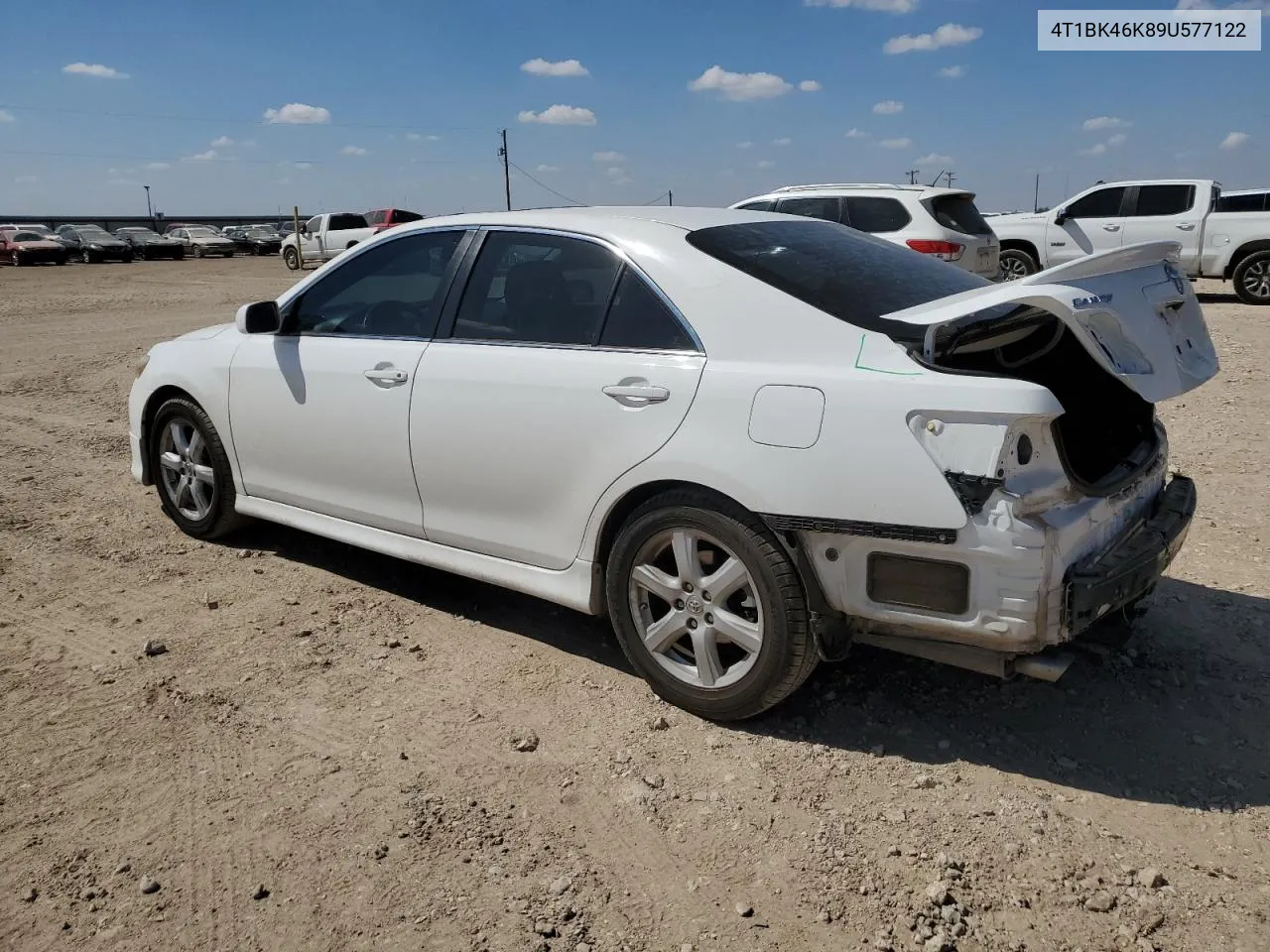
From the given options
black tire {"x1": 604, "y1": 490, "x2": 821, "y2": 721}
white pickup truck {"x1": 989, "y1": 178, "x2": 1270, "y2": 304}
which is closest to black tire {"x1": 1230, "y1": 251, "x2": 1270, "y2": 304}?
white pickup truck {"x1": 989, "y1": 178, "x2": 1270, "y2": 304}

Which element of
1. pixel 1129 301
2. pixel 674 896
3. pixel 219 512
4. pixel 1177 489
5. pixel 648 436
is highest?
pixel 1129 301

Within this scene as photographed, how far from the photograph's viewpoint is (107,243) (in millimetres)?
38531

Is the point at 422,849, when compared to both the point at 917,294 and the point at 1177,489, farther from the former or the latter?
the point at 1177,489

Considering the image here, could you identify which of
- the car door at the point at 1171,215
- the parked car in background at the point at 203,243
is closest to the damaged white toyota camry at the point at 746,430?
the car door at the point at 1171,215

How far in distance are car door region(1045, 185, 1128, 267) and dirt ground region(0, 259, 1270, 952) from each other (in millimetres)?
12084

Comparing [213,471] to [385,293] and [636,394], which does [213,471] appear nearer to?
[385,293]

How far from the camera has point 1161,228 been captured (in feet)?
50.3

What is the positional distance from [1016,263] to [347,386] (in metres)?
14.3

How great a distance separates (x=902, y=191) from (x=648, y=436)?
960 centimetres

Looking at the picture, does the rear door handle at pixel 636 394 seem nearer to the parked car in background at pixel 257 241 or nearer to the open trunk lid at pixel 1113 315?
the open trunk lid at pixel 1113 315

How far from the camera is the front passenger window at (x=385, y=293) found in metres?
4.04

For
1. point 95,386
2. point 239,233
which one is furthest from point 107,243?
point 95,386

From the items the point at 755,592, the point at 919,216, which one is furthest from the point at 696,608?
the point at 919,216

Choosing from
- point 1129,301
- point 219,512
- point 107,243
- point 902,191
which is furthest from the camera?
point 107,243
